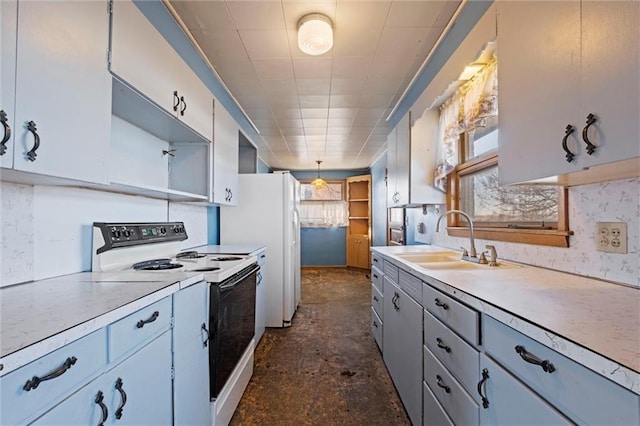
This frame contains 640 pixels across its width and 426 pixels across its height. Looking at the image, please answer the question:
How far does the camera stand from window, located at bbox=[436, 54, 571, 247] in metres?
1.47

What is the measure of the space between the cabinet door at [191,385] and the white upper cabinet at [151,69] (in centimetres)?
121

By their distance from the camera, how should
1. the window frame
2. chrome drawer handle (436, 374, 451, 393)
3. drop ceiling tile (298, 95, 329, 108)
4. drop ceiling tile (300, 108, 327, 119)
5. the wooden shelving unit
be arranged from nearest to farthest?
chrome drawer handle (436, 374, 451, 393) → the window frame → drop ceiling tile (298, 95, 329, 108) → drop ceiling tile (300, 108, 327, 119) → the wooden shelving unit

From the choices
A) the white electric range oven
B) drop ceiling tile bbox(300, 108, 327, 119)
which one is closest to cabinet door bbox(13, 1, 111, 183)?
the white electric range oven

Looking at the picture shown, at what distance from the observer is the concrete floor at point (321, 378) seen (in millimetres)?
1695

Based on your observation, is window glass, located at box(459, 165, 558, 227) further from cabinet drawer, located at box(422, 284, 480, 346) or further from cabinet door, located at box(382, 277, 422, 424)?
cabinet door, located at box(382, 277, 422, 424)

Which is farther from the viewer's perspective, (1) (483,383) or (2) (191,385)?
(2) (191,385)

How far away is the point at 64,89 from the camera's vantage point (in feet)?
3.06

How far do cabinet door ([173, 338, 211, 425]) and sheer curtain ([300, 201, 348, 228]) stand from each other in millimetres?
5433

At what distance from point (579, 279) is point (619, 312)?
46 cm

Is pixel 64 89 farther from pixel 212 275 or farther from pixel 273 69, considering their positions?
pixel 273 69

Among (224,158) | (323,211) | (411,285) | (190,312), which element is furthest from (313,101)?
(323,211)

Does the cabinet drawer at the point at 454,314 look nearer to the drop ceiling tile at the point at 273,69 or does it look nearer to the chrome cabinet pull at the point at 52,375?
the chrome cabinet pull at the point at 52,375

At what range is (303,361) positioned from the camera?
2.36 meters

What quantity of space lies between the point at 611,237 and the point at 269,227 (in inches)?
104
